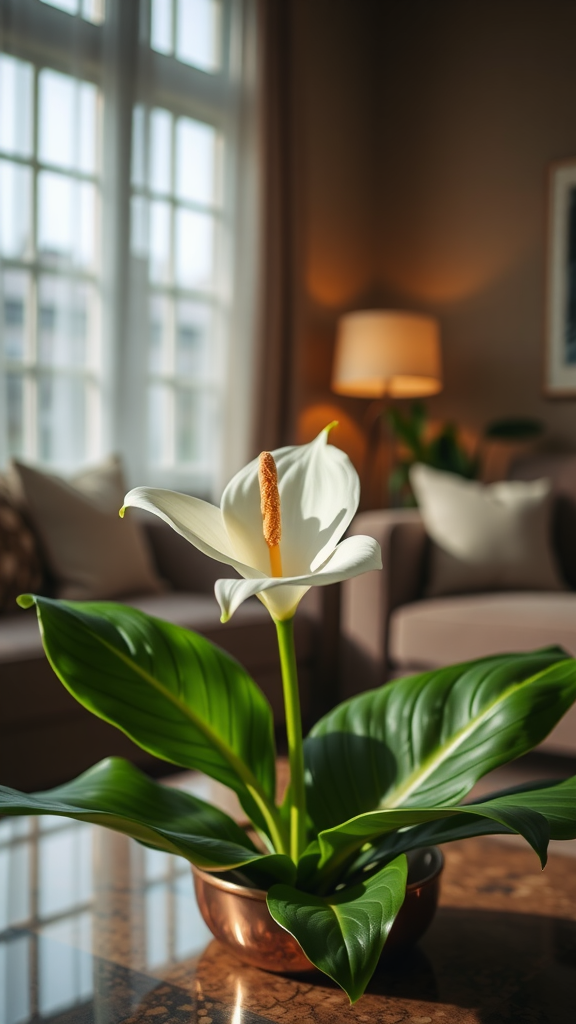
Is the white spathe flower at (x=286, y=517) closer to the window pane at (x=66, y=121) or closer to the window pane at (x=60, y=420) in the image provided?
the window pane at (x=60, y=420)

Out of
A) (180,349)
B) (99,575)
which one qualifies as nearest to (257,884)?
(99,575)

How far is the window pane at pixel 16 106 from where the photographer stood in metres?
2.74

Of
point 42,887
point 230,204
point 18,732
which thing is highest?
point 230,204

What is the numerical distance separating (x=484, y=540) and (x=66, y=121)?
176 cm

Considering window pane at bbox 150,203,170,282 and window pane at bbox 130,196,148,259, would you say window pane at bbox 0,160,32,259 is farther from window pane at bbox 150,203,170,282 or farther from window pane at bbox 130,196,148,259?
window pane at bbox 150,203,170,282

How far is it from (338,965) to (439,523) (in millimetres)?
2242

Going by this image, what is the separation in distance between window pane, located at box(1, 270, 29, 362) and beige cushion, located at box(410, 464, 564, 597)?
4.15 ft

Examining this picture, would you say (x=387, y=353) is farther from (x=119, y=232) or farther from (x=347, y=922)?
(x=347, y=922)

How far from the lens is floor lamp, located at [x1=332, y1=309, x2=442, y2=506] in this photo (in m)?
3.54

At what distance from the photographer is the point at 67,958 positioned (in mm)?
738

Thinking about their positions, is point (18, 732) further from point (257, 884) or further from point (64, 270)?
point (64, 270)

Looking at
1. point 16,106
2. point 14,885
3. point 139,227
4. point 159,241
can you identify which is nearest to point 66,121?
point 16,106

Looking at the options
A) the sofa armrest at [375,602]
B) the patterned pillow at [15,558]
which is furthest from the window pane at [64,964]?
the sofa armrest at [375,602]

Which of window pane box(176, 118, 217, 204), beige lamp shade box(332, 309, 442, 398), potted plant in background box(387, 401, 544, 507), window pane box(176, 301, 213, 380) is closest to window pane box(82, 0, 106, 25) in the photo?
window pane box(176, 118, 217, 204)
